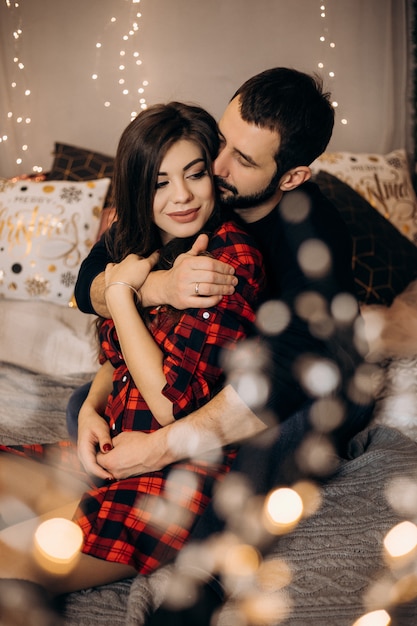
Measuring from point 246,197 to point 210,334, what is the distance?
0.38m

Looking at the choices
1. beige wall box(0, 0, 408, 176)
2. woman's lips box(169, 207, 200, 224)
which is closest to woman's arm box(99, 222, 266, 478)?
woman's lips box(169, 207, 200, 224)

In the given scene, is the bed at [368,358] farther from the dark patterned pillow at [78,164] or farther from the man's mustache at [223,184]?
the man's mustache at [223,184]

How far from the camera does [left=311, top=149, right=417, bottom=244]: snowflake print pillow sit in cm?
204

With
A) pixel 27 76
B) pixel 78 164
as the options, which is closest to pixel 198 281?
pixel 78 164

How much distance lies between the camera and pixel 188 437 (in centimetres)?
99

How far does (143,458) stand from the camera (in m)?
0.98

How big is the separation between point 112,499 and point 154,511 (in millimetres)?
76

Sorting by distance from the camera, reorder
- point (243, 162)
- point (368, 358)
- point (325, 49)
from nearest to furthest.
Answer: point (243, 162) < point (368, 358) < point (325, 49)

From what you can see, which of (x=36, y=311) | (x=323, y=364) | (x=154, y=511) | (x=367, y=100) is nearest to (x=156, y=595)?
(x=154, y=511)

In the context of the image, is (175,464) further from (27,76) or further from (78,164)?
(27,76)

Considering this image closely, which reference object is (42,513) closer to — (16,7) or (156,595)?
(156,595)

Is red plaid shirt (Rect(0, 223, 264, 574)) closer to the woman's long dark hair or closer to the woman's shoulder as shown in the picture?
the woman's shoulder

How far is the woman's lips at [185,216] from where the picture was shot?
109 centimetres

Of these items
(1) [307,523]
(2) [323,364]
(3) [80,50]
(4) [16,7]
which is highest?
(4) [16,7]
